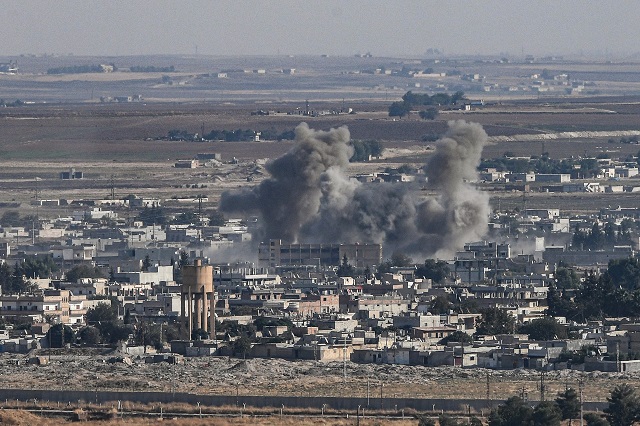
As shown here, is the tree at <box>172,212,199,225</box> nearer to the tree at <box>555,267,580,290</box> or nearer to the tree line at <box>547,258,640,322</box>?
the tree at <box>555,267,580,290</box>

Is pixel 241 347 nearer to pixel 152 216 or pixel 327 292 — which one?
pixel 327 292

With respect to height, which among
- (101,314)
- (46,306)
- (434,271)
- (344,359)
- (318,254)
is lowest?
A: (344,359)

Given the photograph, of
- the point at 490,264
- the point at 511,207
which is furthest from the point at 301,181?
the point at 511,207

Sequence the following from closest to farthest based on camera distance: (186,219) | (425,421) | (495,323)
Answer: (425,421)
(495,323)
(186,219)

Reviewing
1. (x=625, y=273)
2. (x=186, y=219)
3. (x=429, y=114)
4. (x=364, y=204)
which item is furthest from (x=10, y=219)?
(x=429, y=114)

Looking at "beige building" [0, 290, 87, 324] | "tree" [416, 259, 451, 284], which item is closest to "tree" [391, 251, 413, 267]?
"tree" [416, 259, 451, 284]

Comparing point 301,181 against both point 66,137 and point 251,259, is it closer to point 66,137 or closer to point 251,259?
point 251,259
